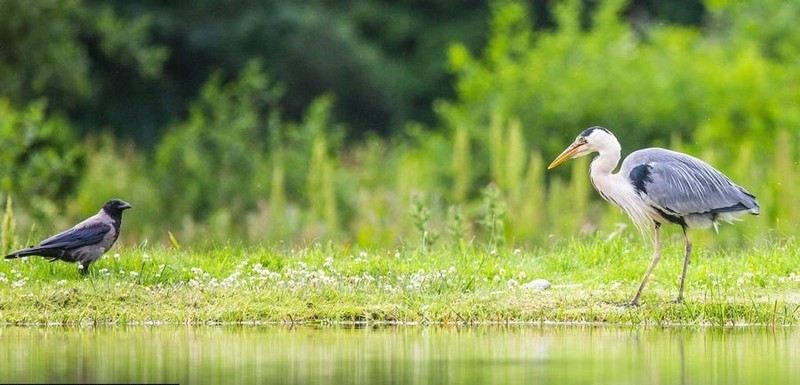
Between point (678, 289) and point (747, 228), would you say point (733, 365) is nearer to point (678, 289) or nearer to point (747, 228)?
point (678, 289)

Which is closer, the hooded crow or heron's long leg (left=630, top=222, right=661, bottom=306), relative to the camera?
heron's long leg (left=630, top=222, right=661, bottom=306)

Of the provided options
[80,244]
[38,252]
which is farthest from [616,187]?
[38,252]

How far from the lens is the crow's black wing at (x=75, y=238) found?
1141 cm

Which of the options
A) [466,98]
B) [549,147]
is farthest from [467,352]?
[466,98]

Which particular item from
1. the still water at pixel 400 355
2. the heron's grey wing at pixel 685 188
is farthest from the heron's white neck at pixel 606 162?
the still water at pixel 400 355

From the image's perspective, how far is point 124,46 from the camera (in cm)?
2850

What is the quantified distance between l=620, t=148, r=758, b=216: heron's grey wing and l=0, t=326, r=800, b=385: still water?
138 centimetres

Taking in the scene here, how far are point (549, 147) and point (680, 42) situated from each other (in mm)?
5401

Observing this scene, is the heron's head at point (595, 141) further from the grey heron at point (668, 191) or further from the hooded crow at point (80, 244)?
the hooded crow at point (80, 244)

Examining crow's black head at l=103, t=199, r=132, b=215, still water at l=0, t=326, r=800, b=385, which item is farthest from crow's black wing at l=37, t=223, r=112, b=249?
still water at l=0, t=326, r=800, b=385

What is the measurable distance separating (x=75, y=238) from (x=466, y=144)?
8597 mm

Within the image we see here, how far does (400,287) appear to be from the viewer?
1141cm

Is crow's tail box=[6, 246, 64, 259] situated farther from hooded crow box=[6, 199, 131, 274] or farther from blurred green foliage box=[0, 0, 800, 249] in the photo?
blurred green foliage box=[0, 0, 800, 249]

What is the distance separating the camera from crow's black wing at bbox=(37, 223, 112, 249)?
11.4 metres
